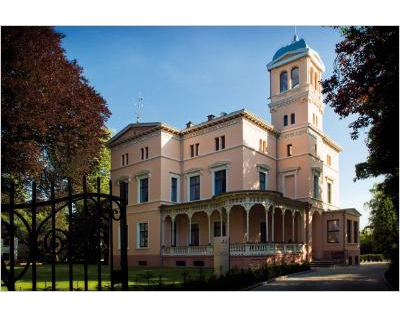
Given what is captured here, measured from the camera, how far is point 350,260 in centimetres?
2689

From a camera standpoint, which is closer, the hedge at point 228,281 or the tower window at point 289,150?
the hedge at point 228,281

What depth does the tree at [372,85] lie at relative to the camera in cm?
859

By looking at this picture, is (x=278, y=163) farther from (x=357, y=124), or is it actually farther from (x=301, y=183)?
(x=357, y=124)

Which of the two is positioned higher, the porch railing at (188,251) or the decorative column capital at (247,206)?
the decorative column capital at (247,206)

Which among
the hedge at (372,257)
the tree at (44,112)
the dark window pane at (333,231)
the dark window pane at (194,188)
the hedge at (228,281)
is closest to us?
the hedge at (228,281)

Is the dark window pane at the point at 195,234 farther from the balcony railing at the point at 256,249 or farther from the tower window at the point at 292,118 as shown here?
the tower window at the point at 292,118

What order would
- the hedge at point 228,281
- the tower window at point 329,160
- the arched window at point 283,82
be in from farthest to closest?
the tower window at point 329,160 → the arched window at point 283,82 → the hedge at point 228,281

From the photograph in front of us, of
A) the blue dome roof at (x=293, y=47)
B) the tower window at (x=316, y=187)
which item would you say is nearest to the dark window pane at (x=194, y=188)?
the tower window at (x=316, y=187)

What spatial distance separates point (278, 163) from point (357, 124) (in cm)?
1661

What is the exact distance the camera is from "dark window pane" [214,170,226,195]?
26453mm

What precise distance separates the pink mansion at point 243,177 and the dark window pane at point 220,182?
7cm

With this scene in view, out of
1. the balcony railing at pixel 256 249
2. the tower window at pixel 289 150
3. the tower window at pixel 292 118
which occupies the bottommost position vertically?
the balcony railing at pixel 256 249

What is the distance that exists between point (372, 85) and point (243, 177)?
16.0 metres
